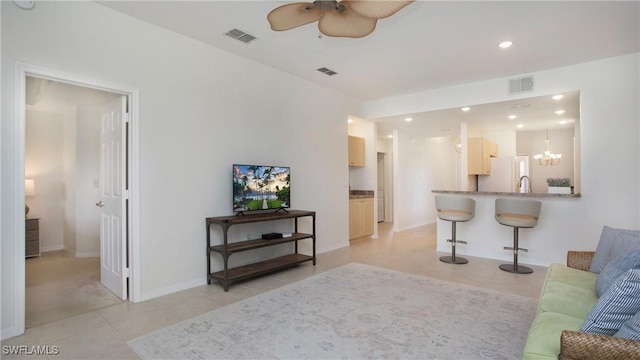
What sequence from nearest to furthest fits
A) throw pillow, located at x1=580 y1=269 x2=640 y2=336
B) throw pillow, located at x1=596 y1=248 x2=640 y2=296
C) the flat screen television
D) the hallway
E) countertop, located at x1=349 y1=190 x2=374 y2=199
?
throw pillow, located at x1=580 y1=269 x2=640 y2=336
throw pillow, located at x1=596 y1=248 x2=640 y2=296
the hallway
the flat screen television
countertop, located at x1=349 y1=190 x2=374 y2=199

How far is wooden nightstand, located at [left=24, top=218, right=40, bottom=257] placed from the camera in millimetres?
4895

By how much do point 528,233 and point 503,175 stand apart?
3360 millimetres

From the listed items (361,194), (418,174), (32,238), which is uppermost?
(418,174)

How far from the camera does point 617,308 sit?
4.68 ft

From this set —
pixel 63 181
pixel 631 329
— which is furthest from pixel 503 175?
pixel 63 181

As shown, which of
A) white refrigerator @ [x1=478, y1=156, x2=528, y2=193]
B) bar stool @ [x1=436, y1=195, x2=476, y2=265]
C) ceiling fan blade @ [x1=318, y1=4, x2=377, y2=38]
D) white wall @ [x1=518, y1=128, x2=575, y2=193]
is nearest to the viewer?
ceiling fan blade @ [x1=318, y1=4, x2=377, y2=38]

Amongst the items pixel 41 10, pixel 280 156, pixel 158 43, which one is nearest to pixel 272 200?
pixel 280 156

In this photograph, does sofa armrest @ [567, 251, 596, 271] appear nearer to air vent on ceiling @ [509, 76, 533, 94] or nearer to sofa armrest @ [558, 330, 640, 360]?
sofa armrest @ [558, 330, 640, 360]

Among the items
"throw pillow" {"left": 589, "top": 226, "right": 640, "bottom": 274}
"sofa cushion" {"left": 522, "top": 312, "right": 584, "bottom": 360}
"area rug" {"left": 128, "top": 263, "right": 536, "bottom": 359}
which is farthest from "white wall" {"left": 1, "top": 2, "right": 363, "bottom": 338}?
"throw pillow" {"left": 589, "top": 226, "right": 640, "bottom": 274}

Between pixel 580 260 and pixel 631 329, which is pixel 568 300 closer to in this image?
pixel 631 329

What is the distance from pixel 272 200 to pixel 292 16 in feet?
7.81

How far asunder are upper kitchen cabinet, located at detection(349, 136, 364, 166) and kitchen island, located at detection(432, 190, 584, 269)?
→ 207cm

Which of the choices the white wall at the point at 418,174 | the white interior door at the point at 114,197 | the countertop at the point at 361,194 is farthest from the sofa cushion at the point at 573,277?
the white wall at the point at 418,174

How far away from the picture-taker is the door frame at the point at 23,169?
2504 mm
